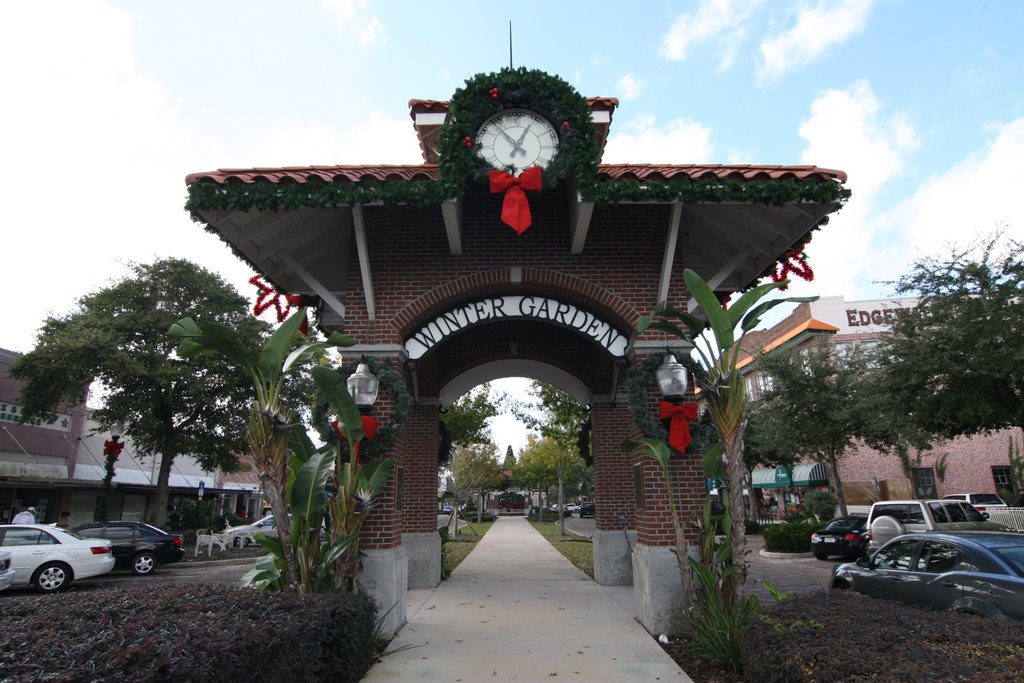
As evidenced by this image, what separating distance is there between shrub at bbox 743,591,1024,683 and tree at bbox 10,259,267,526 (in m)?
20.6

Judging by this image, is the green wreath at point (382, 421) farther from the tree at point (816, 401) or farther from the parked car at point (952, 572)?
the tree at point (816, 401)

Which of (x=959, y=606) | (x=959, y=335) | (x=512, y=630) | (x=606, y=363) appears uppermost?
(x=959, y=335)

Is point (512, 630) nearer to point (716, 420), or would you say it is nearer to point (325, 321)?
point (716, 420)

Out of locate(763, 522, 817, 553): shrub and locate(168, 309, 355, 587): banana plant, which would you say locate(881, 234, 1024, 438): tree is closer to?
locate(763, 522, 817, 553): shrub

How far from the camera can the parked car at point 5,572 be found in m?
11.7

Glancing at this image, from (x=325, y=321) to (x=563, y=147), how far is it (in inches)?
203

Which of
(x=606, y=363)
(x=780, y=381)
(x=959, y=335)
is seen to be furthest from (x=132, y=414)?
(x=959, y=335)

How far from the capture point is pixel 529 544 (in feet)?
71.3

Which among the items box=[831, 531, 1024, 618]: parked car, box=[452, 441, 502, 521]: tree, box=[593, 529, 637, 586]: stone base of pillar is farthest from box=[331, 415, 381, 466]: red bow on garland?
box=[452, 441, 502, 521]: tree

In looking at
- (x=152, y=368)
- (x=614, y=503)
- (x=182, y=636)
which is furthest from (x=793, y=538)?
(x=152, y=368)

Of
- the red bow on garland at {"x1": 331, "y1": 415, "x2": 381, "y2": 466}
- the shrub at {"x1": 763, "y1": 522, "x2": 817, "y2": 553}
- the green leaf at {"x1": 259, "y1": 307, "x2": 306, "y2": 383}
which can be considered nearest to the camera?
the green leaf at {"x1": 259, "y1": 307, "x2": 306, "y2": 383}

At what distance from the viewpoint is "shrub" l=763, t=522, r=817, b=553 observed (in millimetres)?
18438

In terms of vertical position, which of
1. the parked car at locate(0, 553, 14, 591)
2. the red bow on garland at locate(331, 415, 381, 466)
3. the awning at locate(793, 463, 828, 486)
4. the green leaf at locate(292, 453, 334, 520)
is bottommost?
the parked car at locate(0, 553, 14, 591)

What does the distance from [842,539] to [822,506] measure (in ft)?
36.2
